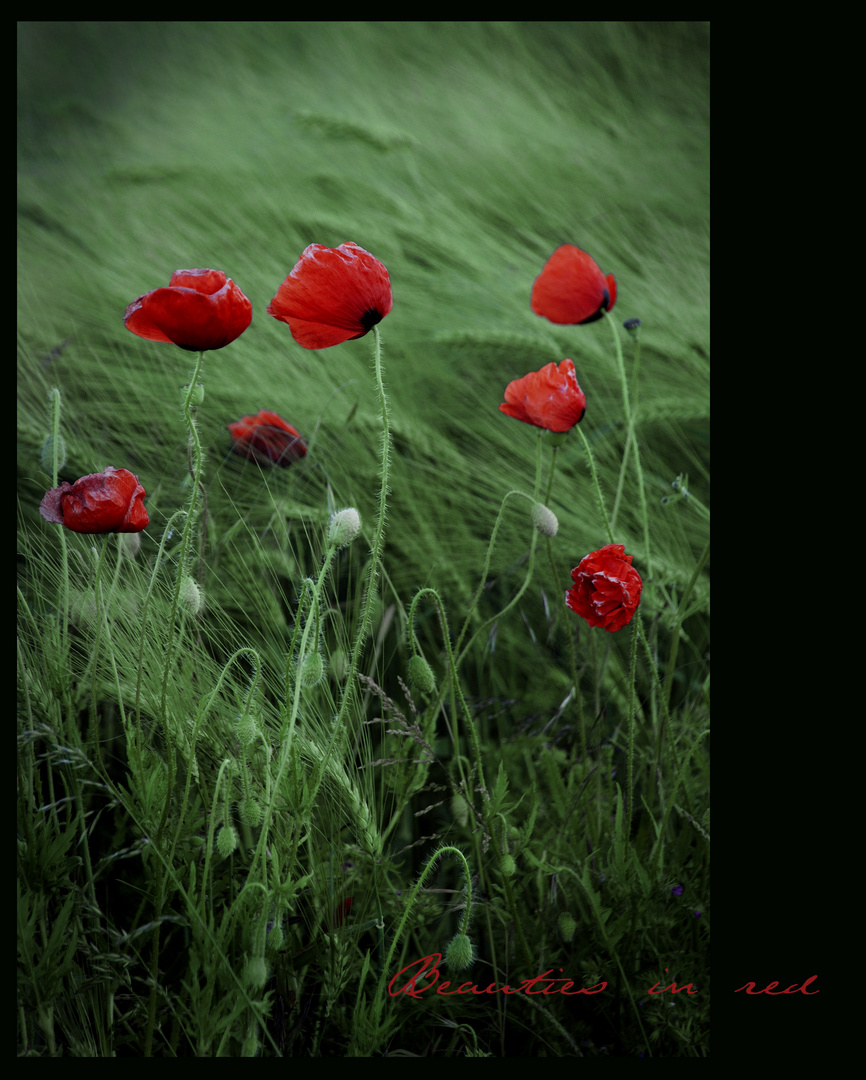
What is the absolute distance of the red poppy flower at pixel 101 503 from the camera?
473 millimetres

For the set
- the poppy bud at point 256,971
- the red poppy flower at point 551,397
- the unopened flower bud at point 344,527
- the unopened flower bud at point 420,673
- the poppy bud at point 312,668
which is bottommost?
the poppy bud at point 256,971

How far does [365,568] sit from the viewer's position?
60 centimetres

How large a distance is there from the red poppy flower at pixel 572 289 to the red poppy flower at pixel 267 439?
265mm

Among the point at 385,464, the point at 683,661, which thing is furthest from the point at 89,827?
the point at 683,661

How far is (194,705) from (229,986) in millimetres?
184

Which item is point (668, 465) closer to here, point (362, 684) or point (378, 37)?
point (362, 684)

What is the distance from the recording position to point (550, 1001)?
549 millimetres

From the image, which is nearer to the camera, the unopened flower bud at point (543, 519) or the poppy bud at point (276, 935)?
the poppy bud at point (276, 935)

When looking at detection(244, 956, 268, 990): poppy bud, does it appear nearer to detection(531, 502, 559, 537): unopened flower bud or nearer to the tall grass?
the tall grass
